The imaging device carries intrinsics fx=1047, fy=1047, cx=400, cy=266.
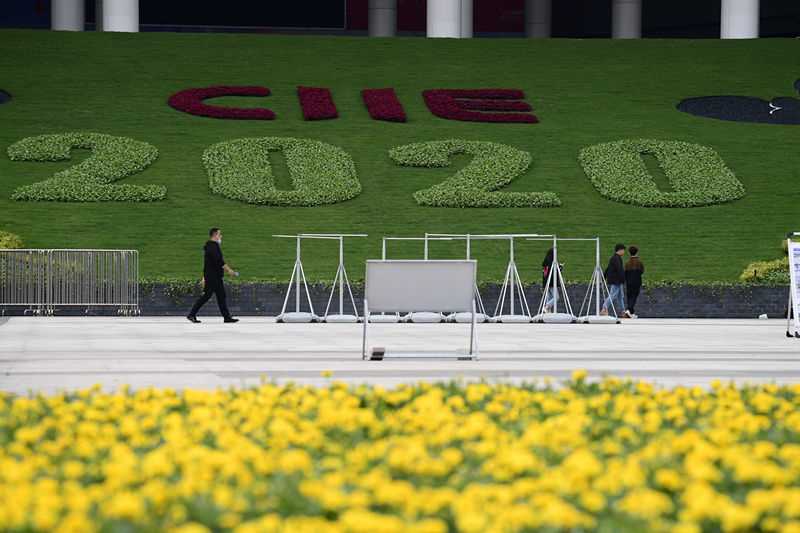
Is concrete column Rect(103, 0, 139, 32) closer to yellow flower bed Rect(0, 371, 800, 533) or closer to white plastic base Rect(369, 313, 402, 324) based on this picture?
white plastic base Rect(369, 313, 402, 324)

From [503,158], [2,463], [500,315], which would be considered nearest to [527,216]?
[503,158]

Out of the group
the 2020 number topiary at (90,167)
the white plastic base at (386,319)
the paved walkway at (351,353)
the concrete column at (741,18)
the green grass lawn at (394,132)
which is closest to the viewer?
the paved walkway at (351,353)

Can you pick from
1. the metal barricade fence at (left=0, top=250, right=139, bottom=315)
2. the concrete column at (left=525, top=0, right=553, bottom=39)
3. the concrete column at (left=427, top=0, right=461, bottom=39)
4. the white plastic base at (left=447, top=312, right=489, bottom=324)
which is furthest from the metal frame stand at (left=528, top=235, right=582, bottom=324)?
the concrete column at (left=525, top=0, right=553, bottom=39)

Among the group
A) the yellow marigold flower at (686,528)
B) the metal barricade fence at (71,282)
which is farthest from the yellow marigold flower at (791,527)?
the metal barricade fence at (71,282)

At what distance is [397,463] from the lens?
474 cm

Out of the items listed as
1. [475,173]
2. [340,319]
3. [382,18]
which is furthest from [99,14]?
[340,319]

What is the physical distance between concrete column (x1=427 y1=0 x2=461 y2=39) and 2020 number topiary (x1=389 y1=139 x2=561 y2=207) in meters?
16.6

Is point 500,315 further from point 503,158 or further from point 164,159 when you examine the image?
point 164,159

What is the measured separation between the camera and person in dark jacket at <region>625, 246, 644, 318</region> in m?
24.4

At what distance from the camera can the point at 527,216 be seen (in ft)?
98.6

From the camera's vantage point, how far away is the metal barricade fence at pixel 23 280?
2383 cm

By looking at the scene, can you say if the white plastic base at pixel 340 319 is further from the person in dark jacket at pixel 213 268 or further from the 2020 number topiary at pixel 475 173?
the 2020 number topiary at pixel 475 173

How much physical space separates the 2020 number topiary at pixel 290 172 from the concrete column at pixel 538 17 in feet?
103

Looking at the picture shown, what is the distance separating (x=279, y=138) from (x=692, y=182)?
13.4m
